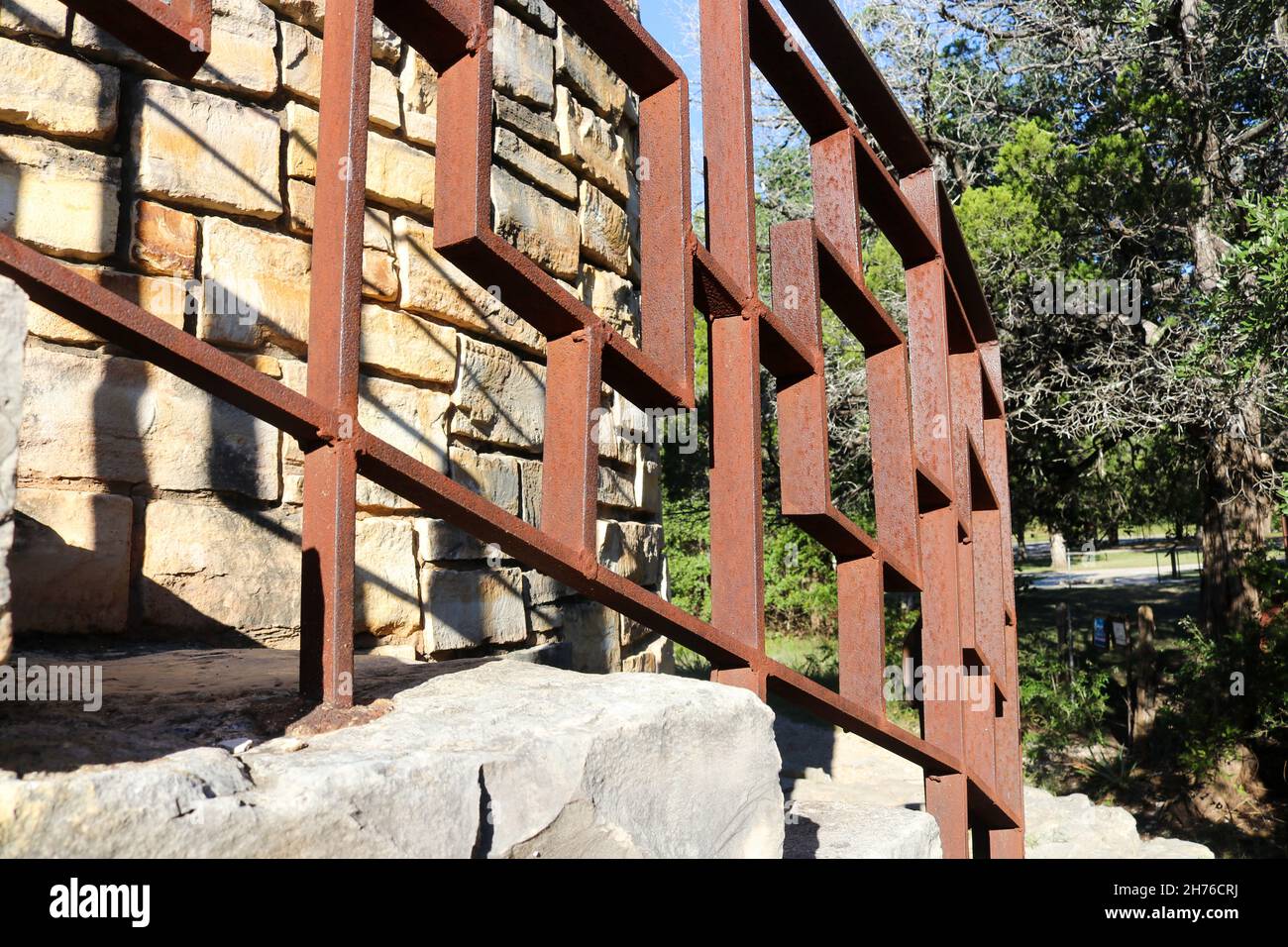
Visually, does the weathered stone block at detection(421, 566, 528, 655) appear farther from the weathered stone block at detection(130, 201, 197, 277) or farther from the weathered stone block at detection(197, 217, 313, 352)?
the weathered stone block at detection(130, 201, 197, 277)

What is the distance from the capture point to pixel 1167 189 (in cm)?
A: 812

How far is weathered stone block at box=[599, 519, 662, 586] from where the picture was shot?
2.97 meters

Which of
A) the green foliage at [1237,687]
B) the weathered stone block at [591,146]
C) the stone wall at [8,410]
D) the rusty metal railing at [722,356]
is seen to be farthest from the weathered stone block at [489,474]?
the green foliage at [1237,687]

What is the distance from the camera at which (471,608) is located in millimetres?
2465

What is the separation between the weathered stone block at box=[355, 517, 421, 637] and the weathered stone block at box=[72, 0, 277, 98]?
91 cm

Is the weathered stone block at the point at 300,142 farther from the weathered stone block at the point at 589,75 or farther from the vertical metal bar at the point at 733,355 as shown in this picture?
the vertical metal bar at the point at 733,355

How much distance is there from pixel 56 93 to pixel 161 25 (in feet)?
4.40

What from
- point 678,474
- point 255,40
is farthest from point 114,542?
point 678,474

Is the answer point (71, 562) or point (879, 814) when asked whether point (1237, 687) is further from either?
point (71, 562)

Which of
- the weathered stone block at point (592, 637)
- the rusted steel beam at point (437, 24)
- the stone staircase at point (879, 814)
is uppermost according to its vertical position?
the rusted steel beam at point (437, 24)

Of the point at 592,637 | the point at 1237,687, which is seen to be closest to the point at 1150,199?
the point at 1237,687

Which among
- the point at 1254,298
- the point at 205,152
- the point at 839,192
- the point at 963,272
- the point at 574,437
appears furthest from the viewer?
the point at 1254,298

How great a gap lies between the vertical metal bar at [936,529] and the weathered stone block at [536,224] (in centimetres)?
94

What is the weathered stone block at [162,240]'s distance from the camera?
206cm
